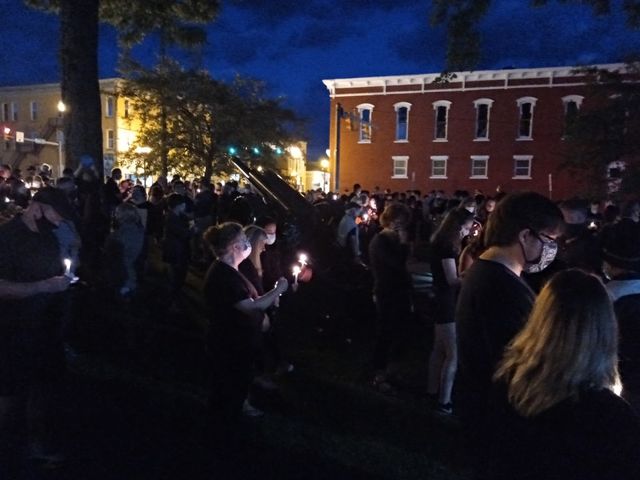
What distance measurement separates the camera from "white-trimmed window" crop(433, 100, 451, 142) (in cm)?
4078

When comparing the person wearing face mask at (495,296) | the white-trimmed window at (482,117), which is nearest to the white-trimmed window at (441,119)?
the white-trimmed window at (482,117)

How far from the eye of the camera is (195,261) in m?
11.3

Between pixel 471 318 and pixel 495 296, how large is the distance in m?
0.16

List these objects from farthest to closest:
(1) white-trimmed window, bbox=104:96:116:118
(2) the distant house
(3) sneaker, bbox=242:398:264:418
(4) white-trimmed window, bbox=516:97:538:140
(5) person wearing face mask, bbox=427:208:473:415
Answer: (2) the distant house < (1) white-trimmed window, bbox=104:96:116:118 < (4) white-trimmed window, bbox=516:97:538:140 < (3) sneaker, bbox=242:398:264:418 < (5) person wearing face mask, bbox=427:208:473:415

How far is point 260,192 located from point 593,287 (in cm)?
813

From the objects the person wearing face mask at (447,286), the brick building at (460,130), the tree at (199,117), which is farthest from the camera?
the brick building at (460,130)

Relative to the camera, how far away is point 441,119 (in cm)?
4122

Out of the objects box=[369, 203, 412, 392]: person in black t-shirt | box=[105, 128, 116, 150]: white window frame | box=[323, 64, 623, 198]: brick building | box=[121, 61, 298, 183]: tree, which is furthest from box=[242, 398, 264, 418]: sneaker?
box=[105, 128, 116, 150]: white window frame

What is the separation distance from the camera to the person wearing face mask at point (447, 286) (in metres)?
4.94

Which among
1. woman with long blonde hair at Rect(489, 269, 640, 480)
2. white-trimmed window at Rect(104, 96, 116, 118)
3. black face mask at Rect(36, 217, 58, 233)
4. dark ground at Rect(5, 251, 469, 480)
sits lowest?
dark ground at Rect(5, 251, 469, 480)

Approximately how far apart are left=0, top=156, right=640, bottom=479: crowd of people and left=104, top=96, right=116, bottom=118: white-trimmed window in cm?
4241

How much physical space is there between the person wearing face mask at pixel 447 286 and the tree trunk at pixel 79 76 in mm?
8174

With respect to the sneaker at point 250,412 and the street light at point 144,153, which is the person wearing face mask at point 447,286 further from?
the street light at point 144,153

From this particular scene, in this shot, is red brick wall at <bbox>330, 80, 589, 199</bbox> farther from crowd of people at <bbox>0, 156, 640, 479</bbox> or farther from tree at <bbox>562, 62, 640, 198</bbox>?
crowd of people at <bbox>0, 156, 640, 479</bbox>
